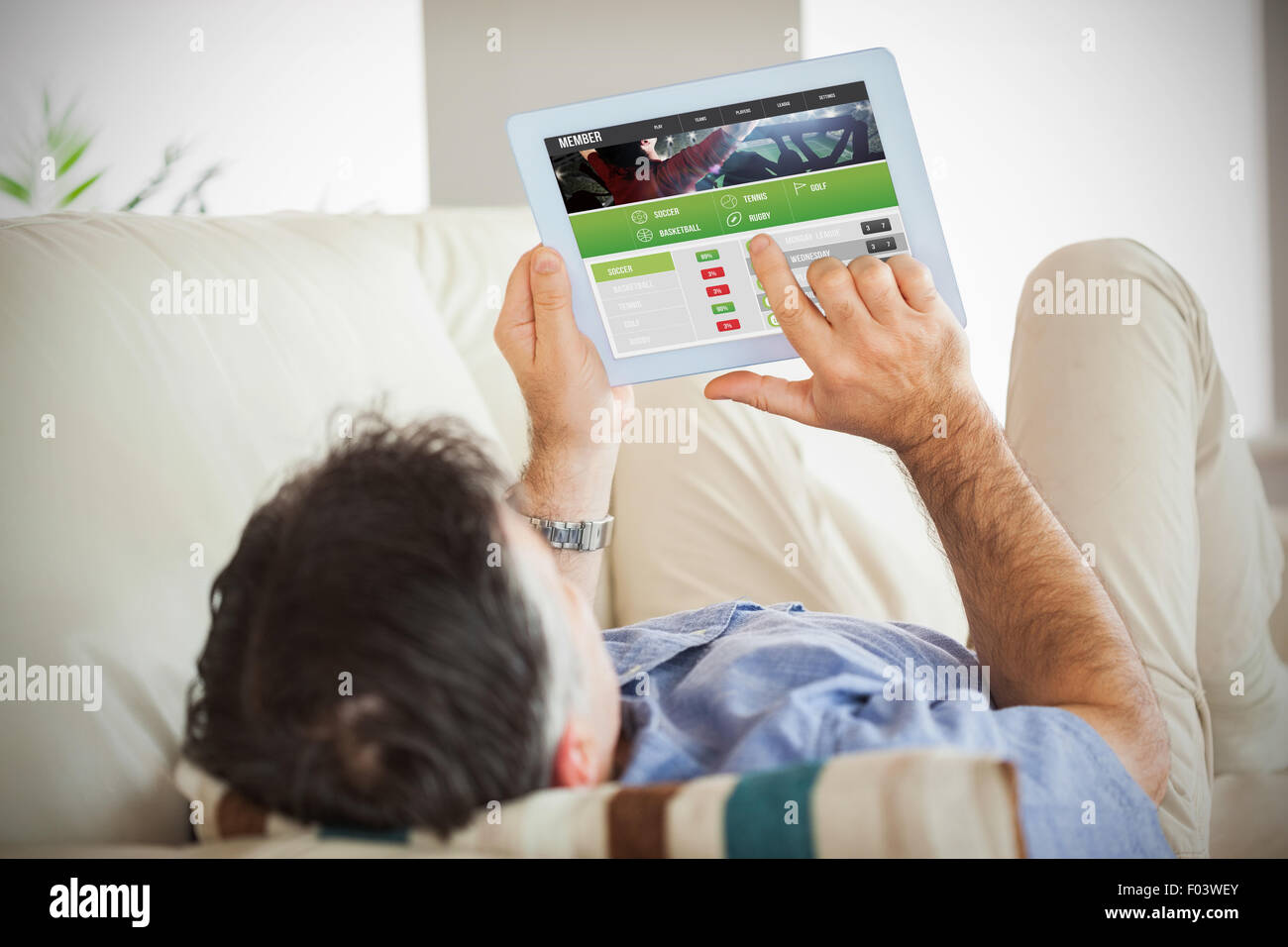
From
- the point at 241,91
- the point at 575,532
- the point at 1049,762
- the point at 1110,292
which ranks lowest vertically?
the point at 1049,762

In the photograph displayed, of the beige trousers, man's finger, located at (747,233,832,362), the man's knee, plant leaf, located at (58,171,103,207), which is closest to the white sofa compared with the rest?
the beige trousers

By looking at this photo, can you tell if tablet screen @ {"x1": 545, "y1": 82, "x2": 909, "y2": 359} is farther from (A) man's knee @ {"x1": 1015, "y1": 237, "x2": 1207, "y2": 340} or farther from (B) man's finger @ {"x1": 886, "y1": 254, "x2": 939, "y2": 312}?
(A) man's knee @ {"x1": 1015, "y1": 237, "x2": 1207, "y2": 340}

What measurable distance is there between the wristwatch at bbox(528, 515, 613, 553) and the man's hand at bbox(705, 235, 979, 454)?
245 mm

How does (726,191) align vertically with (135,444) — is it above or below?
above

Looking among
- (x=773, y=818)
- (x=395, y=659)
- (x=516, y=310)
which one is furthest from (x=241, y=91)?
(x=773, y=818)

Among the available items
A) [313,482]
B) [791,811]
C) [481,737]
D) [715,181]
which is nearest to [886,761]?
[791,811]

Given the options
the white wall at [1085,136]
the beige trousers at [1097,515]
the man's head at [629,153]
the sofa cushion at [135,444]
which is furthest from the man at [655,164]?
the white wall at [1085,136]

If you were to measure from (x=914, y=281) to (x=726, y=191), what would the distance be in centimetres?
15

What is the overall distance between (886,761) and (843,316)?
358 mm

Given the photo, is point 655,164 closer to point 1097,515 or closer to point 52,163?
point 1097,515

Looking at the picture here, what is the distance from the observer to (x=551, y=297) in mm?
779

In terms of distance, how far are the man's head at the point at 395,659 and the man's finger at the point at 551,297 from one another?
221 mm

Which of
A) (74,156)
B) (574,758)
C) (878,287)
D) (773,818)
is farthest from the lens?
(74,156)

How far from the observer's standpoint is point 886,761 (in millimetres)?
444
